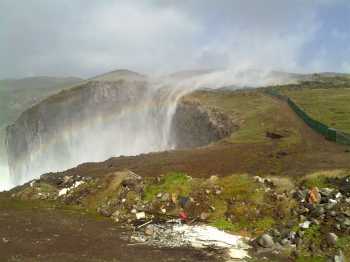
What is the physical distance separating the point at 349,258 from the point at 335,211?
4.56 metres

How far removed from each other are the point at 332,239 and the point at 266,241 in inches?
138

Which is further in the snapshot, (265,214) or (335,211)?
(265,214)

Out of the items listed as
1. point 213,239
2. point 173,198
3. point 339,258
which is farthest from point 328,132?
point 339,258

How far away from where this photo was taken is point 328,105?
93.3 meters

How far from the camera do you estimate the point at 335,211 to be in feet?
99.4

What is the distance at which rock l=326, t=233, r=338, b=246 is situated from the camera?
2751 centimetres

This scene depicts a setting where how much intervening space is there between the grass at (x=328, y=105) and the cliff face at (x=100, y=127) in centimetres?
1613

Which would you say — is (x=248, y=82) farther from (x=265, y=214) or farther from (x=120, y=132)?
(x=265, y=214)

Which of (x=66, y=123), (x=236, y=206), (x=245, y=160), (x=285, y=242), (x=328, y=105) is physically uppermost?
(x=328, y=105)

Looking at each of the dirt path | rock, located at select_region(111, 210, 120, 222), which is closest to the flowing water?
rock, located at select_region(111, 210, 120, 222)

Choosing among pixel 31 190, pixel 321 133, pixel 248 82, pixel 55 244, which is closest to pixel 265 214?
pixel 55 244

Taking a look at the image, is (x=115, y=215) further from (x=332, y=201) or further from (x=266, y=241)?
(x=332, y=201)

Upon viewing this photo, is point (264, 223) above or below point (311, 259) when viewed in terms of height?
above

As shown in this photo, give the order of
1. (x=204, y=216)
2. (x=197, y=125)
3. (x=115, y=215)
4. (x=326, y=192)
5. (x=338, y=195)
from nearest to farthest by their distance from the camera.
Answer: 1. (x=338, y=195)
2. (x=326, y=192)
3. (x=204, y=216)
4. (x=115, y=215)
5. (x=197, y=125)
